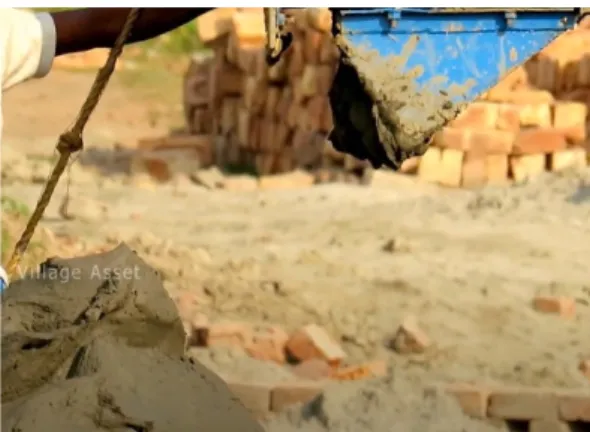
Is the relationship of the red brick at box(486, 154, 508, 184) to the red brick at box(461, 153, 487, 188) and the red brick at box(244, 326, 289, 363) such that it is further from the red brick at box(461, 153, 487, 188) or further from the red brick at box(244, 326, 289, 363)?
the red brick at box(244, 326, 289, 363)

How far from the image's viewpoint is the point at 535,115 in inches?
402

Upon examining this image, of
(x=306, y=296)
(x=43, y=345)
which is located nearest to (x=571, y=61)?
(x=306, y=296)

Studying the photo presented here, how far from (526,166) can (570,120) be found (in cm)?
47

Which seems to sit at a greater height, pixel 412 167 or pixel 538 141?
pixel 538 141

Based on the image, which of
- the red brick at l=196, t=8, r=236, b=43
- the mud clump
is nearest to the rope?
the mud clump

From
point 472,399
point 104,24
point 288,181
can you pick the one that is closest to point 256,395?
point 472,399

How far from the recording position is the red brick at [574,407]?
5590mm

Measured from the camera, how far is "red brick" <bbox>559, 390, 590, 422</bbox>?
5590mm

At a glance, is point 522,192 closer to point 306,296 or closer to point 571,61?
point 571,61

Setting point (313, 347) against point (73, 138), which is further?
point (313, 347)

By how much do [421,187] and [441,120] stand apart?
22.5 ft

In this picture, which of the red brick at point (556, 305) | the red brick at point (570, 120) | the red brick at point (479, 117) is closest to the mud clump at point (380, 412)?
the red brick at point (556, 305)

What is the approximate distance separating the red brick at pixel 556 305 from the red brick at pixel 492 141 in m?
3.24

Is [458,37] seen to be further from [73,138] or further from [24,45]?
[24,45]
